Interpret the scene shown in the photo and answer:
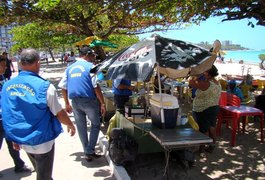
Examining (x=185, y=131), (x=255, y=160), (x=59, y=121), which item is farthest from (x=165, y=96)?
(x=255, y=160)

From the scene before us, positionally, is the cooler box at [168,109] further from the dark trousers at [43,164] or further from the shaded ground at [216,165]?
the dark trousers at [43,164]

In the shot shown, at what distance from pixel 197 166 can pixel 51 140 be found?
120 inches

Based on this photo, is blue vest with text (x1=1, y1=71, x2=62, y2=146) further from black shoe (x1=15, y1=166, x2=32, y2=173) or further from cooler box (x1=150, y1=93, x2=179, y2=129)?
black shoe (x1=15, y1=166, x2=32, y2=173)

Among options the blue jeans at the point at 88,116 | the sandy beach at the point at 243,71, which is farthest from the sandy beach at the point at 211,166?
the sandy beach at the point at 243,71

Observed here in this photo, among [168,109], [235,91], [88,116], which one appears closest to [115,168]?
[88,116]

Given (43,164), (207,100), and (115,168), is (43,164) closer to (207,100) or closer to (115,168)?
(115,168)

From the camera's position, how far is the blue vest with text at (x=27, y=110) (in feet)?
9.55

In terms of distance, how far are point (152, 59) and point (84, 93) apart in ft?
4.87

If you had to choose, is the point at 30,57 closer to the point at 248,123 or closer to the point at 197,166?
the point at 197,166

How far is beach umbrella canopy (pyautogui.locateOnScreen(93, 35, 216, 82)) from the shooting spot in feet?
12.9

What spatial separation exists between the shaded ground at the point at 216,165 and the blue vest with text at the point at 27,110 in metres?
2.29

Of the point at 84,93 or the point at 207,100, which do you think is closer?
the point at 84,93

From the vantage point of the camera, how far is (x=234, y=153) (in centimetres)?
591

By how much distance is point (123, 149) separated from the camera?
15.6ft
